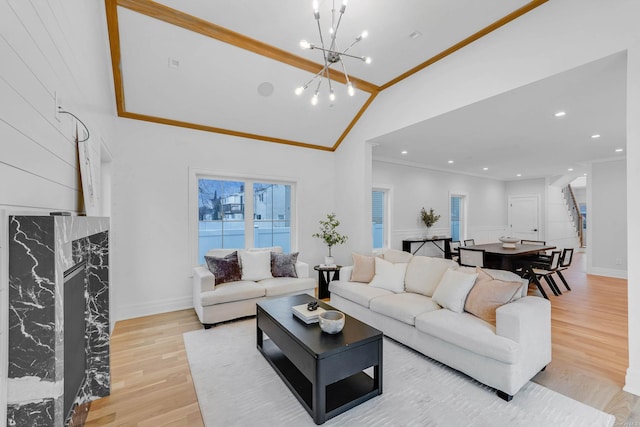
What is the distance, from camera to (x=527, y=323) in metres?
2.16

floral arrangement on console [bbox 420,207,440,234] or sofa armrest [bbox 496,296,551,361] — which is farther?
floral arrangement on console [bbox 420,207,440,234]

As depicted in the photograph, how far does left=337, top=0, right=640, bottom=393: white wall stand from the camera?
2260 millimetres

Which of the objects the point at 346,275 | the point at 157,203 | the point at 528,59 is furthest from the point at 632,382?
the point at 157,203

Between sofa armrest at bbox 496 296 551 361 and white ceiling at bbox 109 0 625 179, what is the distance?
85.9 inches

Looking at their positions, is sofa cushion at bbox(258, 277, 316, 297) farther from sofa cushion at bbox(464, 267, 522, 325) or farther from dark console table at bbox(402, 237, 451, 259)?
dark console table at bbox(402, 237, 451, 259)

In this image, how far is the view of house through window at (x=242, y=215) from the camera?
4.54 meters

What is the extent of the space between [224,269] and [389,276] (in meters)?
2.20

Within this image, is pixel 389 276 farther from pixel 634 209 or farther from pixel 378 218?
pixel 378 218

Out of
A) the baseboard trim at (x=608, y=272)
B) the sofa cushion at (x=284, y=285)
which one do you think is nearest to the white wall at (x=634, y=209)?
the sofa cushion at (x=284, y=285)

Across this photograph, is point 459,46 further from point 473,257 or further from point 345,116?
point 473,257

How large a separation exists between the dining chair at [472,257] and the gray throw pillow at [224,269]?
13.6ft

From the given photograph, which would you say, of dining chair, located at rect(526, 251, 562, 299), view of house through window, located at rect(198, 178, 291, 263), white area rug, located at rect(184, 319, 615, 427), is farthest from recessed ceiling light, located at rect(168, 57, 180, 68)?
dining chair, located at rect(526, 251, 562, 299)

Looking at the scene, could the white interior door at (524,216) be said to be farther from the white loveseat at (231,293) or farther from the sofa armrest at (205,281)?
the sofa armrest at (205,281)

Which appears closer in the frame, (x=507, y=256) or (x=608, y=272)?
(x=507, y=256)
